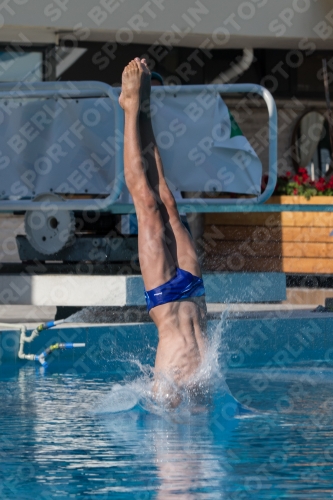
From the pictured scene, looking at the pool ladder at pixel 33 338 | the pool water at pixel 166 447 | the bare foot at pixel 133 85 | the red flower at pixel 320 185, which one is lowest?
the pool water at pixel 166 447

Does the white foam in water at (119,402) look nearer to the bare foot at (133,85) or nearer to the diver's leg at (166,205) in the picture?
the diver's leg at (166,205)

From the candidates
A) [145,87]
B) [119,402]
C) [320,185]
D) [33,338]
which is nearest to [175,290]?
[119,402]

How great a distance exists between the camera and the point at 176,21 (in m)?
10.8

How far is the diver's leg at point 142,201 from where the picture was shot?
4457 millimetres

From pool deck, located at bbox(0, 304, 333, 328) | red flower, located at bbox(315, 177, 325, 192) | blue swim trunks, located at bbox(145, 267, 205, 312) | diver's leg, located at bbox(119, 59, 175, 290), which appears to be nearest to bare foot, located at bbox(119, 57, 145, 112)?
diver's leg, located at bbox(119, 59, 175, 290)

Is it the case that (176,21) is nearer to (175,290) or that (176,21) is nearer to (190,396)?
(175,290)

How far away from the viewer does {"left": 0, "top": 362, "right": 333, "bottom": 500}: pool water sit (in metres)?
3.20

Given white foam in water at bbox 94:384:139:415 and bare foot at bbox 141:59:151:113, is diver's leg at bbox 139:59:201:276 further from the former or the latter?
white foam in water at bbox 94:384:139:415

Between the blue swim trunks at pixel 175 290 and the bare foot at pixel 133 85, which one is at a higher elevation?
the bare foot at pixel 133 85

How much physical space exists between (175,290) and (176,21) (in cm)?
697

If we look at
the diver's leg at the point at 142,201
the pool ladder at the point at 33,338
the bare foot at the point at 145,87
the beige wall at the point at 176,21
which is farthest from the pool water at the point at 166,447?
the beige wall at the point at 176,21

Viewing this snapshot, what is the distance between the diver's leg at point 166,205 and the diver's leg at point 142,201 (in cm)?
6

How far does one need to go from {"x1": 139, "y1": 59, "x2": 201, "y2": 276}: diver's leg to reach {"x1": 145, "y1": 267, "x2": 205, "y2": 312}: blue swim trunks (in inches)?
2.2

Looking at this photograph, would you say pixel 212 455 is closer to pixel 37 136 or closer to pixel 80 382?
pixel 80 382
